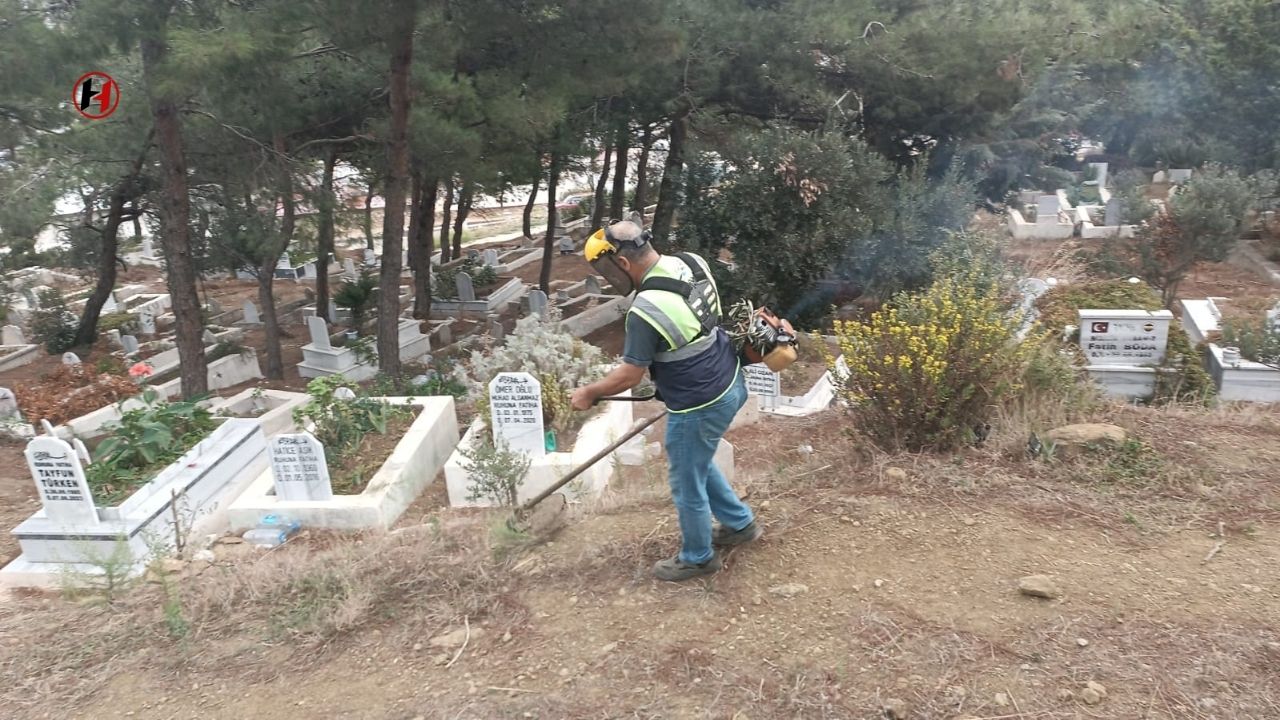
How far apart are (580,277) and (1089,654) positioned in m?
18.4

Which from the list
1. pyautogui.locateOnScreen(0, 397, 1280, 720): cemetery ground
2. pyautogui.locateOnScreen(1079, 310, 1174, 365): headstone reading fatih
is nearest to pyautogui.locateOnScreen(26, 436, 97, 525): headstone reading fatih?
pyautogui.locateOnScreen(0, 397, 1280, 720): cemetery ground

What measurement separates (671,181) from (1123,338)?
740 cm

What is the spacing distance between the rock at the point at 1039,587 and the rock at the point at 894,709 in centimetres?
85

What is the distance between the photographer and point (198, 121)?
11047 mm

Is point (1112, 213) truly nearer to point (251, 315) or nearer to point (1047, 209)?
point (1047, 209)

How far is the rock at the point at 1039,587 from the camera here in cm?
338

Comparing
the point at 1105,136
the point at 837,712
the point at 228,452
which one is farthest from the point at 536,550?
the point at 1105,136

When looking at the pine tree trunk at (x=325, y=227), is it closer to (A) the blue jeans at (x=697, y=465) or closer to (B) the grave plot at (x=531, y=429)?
(B) the grave plot at (x=531, y=429)

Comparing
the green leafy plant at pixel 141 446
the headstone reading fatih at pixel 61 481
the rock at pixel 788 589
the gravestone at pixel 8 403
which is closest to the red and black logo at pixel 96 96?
the gravestone at pixel 8 403

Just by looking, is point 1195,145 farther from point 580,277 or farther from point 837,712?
point 837,712

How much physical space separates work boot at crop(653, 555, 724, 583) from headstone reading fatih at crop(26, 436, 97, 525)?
3.82m

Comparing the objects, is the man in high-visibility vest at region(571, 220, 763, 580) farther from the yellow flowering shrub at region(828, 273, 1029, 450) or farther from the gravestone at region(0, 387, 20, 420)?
the gravestone at region(0, 387, 20, 420)

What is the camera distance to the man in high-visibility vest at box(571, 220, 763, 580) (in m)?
3.32

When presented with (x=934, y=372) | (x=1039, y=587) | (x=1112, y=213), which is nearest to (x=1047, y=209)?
(x=1112, y=213)
